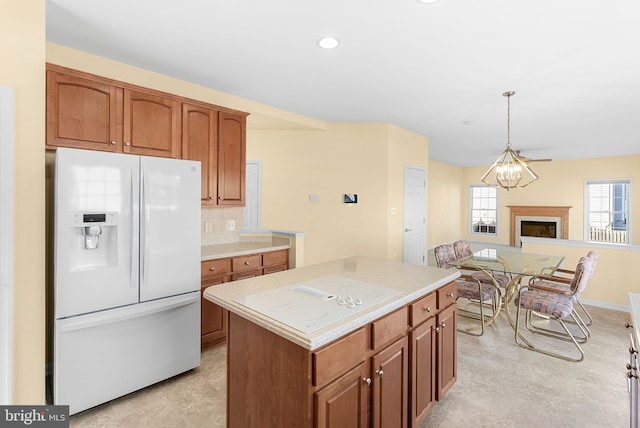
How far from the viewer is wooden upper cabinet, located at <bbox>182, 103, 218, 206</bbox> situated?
115 inches

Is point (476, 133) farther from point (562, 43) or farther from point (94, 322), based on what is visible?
point (94, 322)

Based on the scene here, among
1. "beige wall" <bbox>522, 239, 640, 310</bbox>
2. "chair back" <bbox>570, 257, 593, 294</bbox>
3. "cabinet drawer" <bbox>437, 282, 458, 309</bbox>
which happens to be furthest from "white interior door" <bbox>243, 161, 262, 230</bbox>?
"beige wall" <bbox>522, 239, 640, 310</bbox>

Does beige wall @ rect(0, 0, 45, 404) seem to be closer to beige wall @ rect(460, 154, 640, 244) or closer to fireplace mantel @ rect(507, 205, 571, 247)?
beige wall @ rect(460, 154, 640, 244)

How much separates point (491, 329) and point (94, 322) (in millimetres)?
3647

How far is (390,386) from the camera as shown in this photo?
5.15 feet

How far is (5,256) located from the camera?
155cm

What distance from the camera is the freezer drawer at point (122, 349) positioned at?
1.96 meters

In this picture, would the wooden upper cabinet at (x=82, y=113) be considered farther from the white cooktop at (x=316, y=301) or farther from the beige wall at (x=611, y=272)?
the beige wall at (x=611, y=272)

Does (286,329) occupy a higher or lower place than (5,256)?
lower

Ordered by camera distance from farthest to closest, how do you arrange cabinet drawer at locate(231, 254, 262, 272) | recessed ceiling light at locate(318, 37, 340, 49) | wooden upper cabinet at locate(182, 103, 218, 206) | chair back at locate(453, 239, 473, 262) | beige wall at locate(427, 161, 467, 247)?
beige wall at locate(427, 161, 467, 247), chair back at locate(453, 239, 473, 262), cabinet drawer at locate(231, 254, 262, 272), wooden upper cabinet at locate(182, 103, 218, 206), recessed ceiling light at locate(318, 37, 340, 49)

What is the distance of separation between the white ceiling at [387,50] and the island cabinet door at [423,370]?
1962mm

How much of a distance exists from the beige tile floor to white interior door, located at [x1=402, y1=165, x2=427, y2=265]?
2.26 meters

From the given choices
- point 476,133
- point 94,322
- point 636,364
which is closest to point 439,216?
point 476,133

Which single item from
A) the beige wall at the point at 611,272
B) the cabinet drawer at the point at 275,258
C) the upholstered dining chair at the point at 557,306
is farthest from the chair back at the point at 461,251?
the cabinet drawer at the point at 275,258
